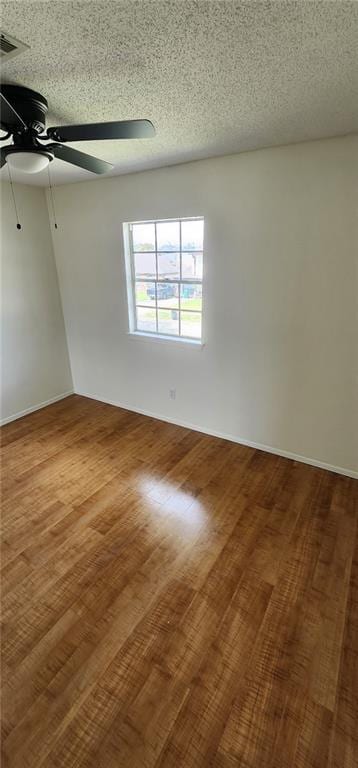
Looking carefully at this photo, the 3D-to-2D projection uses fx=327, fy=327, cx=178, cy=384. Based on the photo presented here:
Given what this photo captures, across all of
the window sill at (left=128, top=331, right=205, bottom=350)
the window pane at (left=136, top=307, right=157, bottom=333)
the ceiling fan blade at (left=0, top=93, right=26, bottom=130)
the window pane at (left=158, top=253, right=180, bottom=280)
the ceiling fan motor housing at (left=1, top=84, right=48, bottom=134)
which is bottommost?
the window sill at (left=128, top=331, right=205, bottom=350)

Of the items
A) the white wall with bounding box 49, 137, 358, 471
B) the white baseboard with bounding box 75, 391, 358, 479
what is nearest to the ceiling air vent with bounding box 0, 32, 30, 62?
the white wall with bounding box 49, 137, 358, 471

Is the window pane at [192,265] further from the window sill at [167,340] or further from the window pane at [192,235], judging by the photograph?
the window sill at [167,340]

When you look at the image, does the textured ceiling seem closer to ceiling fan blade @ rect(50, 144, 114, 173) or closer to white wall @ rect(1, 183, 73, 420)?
ceiling fan blade @ rect(50, 144, 114, 173)

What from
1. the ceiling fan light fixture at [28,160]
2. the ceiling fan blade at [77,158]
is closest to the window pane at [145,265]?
the ceiling fan blade at [77,158]

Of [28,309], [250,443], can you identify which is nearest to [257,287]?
[250,443]

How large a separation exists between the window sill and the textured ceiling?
1.63 meters

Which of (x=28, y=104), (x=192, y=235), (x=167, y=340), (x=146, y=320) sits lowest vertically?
(x=167, y=340)

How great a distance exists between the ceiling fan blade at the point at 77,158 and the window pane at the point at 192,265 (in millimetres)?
1199

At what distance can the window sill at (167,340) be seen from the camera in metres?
3.19

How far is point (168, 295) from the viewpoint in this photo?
328 centimetres

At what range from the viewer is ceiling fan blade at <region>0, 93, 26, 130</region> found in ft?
4.08

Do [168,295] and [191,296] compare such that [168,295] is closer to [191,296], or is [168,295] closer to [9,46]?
[191,296]

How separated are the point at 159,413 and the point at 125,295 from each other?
134cm

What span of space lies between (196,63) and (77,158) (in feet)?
2.44
